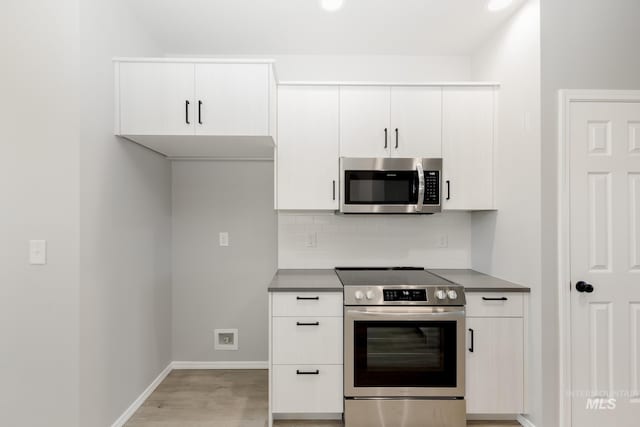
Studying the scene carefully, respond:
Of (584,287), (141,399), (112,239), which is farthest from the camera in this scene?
(141,399)

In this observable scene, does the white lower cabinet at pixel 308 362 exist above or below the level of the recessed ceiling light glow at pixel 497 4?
below

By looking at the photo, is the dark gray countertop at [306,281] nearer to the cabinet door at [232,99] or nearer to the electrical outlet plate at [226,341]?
the electrical outlet plate at [226,341]

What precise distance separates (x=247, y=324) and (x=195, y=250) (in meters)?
0.81

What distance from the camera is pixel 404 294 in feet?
8.01

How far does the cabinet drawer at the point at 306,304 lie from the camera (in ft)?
8.14

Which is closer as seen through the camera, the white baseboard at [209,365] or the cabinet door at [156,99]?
the cabinet door at [156,99]

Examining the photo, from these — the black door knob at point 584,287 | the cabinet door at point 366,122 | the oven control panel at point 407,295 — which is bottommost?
the oven control panel at point 407,295

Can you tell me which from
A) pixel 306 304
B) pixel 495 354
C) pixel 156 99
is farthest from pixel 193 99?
pixel 495 354

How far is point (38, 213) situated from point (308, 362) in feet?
5.81

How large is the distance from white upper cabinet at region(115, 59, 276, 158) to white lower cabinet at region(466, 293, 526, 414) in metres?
1.85

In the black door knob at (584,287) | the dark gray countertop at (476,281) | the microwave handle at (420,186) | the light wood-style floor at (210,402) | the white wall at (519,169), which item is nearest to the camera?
the black door knob at (584,287)

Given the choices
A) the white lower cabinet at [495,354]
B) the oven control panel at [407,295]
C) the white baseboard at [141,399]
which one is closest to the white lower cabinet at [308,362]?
the oven control panel at [407,295]

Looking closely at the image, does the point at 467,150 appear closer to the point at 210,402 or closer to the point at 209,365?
the point at 210,402

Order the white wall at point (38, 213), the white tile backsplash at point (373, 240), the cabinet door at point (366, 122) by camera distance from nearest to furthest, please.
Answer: the white wall at point (38, 213)
the cabinet door at point (366, 122)
the white tile backsplash at point (373, 240)
